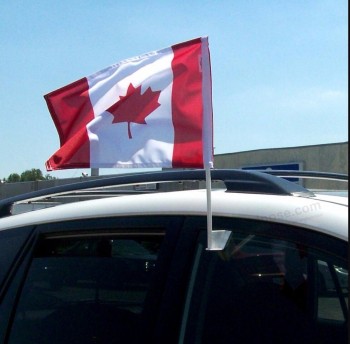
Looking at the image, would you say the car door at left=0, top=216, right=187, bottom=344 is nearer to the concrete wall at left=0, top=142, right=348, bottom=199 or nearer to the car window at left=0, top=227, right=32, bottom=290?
the car window at left=0, top=227, right=32, bottom=290

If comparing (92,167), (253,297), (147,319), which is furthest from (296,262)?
(92,167)

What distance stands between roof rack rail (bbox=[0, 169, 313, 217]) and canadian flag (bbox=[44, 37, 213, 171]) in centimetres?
17

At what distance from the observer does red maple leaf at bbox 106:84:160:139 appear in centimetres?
305

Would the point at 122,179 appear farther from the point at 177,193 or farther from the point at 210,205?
the point at 210,205

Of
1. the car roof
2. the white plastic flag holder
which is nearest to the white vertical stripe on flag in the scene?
the car roof

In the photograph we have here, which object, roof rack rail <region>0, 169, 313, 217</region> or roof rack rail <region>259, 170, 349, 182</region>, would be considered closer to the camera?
roof rack rail <region>0, 169, 313, 217</region>

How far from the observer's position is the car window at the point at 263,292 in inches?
93.7

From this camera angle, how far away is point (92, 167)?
323 cm

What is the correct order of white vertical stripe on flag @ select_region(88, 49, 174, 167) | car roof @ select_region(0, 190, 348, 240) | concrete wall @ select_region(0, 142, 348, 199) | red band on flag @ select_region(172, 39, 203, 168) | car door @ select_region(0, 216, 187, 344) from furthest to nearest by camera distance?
concrete wall @ select_region(0, 142, 348, 199)
white vertical stripe on flag @ select_region(88, 49, 174, 167)
red band on flag @ select_region(172, 39, 203, 168)
car door @ select_region(0, 216, 187, 344)
car roof @ select_region(0, 190, 348, 240)

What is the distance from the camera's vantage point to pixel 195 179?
10.5ft

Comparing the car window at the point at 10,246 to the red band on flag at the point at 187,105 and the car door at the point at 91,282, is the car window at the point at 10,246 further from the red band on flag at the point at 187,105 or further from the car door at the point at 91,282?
the red band on flag at the point at 187,105

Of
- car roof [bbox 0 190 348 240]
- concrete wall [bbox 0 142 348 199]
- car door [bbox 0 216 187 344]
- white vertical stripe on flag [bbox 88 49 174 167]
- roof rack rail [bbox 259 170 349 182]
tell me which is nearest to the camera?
car roof [bbox 0 190 348 240]

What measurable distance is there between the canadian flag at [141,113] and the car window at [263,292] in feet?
1.27

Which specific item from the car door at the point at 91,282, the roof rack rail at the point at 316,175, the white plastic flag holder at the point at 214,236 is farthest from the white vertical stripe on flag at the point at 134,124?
the roof rack rail at the point at 316,175
